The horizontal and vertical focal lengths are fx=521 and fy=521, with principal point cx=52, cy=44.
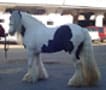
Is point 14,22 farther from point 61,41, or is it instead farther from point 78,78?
point 78,78

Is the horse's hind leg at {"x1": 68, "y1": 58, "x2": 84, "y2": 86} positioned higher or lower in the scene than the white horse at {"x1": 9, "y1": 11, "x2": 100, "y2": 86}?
lower

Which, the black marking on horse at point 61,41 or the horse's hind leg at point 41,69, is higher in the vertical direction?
the black marking on horse at point 61,41

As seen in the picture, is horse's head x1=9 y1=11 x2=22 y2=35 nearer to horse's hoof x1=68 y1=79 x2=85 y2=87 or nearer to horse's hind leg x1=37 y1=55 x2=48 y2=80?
horse's hind leg x1=37 y1=55 x2=48 y2=80

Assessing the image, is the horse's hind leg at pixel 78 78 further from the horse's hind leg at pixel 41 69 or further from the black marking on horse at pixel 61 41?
the horse's hind leg at pixel 41 69

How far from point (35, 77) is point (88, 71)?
5.57ft

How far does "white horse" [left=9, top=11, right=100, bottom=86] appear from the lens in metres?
13.4

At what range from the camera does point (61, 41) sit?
1390cm

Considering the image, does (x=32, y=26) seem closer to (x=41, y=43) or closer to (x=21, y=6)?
(x=41, y=43)

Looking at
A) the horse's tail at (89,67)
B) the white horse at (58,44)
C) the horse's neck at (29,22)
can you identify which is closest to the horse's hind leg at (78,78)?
the white horse at (58,44)

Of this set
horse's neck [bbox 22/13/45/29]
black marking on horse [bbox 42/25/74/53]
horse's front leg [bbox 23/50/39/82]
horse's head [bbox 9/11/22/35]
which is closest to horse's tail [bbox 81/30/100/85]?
black marking on horse [bbox 42/25/74/53]

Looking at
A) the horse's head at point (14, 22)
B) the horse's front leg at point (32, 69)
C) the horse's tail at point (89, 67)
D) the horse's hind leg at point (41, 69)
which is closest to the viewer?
the horse's tail at point (89, 67)

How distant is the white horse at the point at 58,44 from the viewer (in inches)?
528

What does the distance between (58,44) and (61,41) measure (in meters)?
0.12

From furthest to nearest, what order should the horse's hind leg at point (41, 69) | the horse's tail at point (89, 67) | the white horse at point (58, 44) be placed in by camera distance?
the horse's hind leg at point (41, 69) < the white horse at point (58, 44) < the horse's tail at point (89, 67)
